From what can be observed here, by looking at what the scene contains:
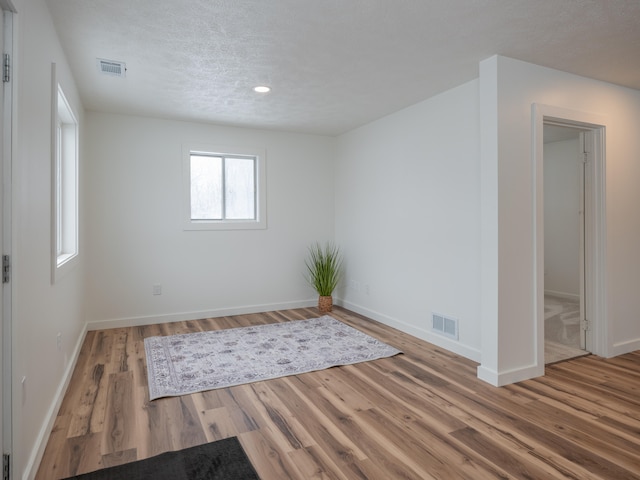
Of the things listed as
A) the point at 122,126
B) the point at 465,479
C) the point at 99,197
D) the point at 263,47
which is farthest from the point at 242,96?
the point at 465,479

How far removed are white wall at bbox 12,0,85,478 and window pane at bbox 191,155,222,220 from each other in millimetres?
2354

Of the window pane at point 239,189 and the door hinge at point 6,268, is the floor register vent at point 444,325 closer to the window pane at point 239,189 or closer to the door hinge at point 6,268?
the window pane at point 239,189

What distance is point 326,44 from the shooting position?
2721mm

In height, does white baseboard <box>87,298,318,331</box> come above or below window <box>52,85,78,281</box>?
below

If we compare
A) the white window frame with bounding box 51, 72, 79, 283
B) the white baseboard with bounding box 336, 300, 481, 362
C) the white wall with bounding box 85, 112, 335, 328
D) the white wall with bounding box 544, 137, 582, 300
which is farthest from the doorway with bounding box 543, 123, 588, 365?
the white window frame with bounding box 51, 72, 79, 283

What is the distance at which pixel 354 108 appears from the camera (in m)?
4.26

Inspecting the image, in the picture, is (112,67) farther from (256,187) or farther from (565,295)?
(565,295)

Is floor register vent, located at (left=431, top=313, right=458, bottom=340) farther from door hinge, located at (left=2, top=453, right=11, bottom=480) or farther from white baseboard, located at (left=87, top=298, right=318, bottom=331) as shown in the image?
door hinge, located at (left=2, top=453, right=11, bottom=480)

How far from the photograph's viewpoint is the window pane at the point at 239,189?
17.3 feet

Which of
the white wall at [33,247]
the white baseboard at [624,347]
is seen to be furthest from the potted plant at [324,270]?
the white wall at [33,247]

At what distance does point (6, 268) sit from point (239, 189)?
12.6 ft

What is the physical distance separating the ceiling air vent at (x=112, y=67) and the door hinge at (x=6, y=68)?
1.55 m

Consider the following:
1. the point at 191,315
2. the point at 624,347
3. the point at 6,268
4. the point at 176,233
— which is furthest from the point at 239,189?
the point at 624,347

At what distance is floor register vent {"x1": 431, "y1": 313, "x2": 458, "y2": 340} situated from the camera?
3.65m
